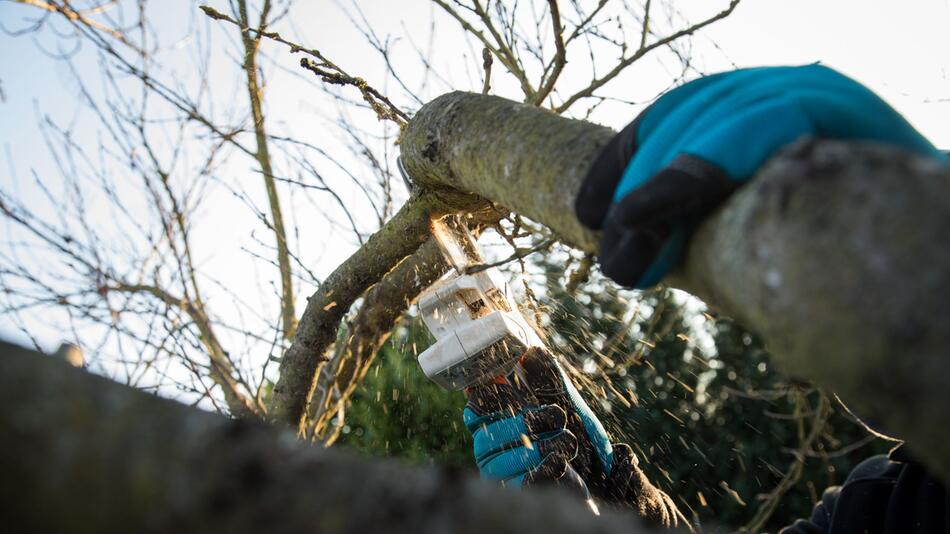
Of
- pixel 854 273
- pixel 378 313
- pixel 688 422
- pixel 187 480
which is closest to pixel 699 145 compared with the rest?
pixel 854 273

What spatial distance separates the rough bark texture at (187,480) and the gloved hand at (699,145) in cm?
50

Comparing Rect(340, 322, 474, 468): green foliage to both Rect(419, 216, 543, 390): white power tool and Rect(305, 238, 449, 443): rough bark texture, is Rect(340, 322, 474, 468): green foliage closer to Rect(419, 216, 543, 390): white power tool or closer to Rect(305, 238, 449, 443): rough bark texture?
Rect(305, 238, 449, 443): rough bark texture

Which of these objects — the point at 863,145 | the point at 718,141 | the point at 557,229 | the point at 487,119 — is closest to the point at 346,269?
the point at 487,119

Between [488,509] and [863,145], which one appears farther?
[863,145]

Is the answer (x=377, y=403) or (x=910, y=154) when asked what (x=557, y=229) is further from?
(x=377, y=403)

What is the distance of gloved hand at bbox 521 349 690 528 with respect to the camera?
240cm

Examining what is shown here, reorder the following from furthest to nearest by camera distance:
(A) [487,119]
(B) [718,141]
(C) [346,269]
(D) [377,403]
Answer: (D) [377,403]
(C) [346,269]
(A) [487,119]
(B) [718,141]

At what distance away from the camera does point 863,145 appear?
75 cm

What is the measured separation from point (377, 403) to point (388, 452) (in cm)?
54

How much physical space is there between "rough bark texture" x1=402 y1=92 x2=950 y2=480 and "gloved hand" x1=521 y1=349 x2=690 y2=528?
1.69 metres

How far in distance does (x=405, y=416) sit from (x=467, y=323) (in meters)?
3.88

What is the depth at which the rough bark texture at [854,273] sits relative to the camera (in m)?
0.62

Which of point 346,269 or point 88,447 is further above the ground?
point 346,269

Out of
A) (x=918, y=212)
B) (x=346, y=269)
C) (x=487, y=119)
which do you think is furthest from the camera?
(x=346, y=269)
